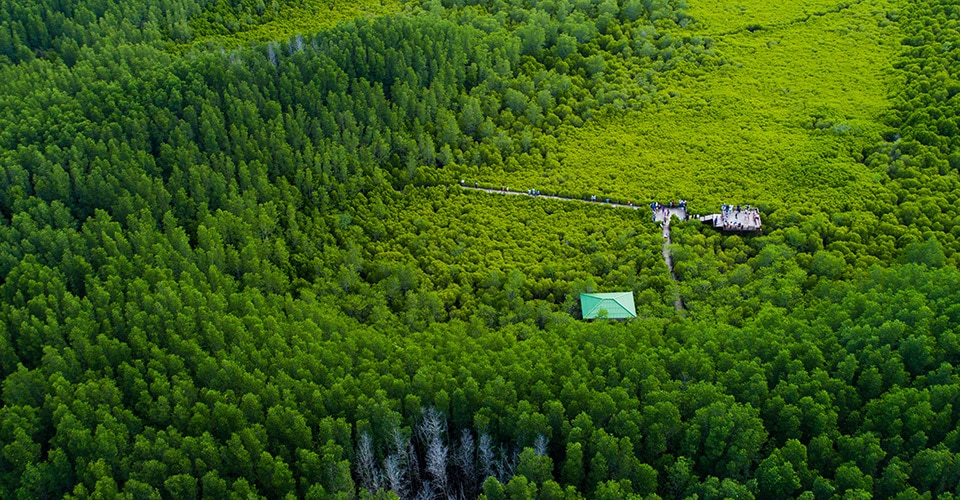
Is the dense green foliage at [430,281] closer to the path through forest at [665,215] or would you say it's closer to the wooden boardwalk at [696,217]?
the path through forest at [665,215]

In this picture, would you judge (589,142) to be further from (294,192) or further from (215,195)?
(215,195)

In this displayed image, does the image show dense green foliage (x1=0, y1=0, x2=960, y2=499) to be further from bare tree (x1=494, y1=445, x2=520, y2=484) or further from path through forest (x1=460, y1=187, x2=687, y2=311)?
path through forest (x1=460, y1=187, x2=687, y2=311)

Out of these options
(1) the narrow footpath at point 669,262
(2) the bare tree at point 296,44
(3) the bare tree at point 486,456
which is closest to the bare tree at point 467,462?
(3) the bare tree at point 486,456

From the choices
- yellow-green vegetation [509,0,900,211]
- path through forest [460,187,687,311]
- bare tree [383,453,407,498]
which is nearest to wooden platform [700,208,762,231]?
yellow-green vegetation [509,0,900,211]

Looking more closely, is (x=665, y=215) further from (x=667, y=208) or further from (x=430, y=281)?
(x=430, y=281)

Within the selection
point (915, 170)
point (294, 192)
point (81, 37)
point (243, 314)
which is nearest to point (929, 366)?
point (915, 170)

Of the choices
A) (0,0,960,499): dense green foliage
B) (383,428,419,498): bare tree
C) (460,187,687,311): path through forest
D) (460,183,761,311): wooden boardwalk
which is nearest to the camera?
(383,428,419,498): bare tree
